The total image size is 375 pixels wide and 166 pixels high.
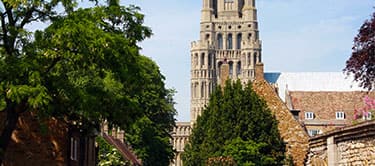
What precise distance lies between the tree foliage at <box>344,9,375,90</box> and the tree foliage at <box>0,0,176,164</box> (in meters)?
7.43

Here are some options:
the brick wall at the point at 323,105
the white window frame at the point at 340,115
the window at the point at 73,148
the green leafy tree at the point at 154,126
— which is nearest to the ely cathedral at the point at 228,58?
the brick wall at the point at 323,105

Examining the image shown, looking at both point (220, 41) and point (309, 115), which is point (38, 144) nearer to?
point (309, 115)

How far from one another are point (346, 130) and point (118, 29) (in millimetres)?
7062

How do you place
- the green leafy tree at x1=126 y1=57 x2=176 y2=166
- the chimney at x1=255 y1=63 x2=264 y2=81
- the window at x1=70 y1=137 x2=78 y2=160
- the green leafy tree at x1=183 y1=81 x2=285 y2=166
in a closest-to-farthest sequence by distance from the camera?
the window at x1=70 y1=137 x2=78 y2=160, the green leafy tree at x1=183 y1=81 x2=285 y2=166, the chimney at x1=255 y1=63 x2=264 y2=81, the green leafy tree at x1=126 y1=57 x2=176 y2=166

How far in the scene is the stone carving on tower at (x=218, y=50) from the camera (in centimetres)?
17300

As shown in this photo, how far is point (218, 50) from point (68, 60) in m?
160

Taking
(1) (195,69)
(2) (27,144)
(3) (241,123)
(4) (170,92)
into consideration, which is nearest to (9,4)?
(2) (27,144)

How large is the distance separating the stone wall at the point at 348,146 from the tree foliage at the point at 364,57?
602cm

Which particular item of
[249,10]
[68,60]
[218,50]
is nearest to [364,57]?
[68,60]

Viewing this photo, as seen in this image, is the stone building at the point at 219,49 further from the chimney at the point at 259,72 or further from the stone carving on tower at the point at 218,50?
the chimney at the point at 259,72

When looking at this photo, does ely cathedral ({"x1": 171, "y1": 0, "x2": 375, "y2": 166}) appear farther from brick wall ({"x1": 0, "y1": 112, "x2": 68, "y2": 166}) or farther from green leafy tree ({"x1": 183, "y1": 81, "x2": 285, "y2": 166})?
brick wall ({"x1": 0, "y1": 112, "x2": 68, "y2": 166})

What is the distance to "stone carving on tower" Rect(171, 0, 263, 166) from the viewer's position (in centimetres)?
17300

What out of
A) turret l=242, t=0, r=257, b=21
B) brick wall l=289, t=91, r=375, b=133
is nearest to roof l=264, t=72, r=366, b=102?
turret l=242, t=0, r=257, b=21

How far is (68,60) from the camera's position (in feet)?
62.8
